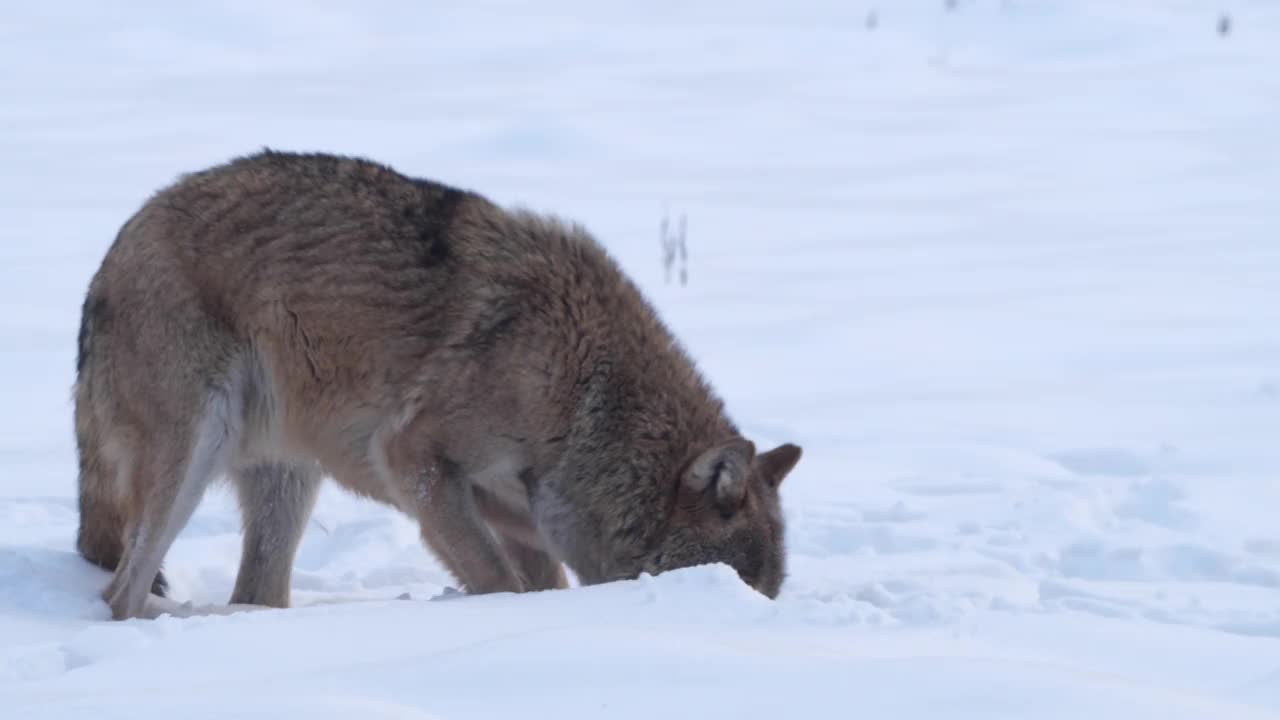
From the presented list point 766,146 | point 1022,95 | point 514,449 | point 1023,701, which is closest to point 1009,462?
point 514,449

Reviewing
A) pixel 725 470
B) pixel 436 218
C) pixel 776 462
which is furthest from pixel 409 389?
pixel 776 462

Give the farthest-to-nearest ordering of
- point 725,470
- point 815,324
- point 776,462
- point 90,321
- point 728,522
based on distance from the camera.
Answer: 1. point 815,324
2. point 90,321
3. point 776,462
4. point 728,522
5. point 725,470

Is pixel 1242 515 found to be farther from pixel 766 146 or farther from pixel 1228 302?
pixel 766 146

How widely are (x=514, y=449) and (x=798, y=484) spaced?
238cm

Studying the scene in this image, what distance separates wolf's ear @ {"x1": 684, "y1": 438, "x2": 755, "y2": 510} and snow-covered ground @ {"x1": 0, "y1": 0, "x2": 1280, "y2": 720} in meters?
0.49

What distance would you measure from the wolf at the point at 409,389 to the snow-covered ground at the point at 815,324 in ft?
1.53

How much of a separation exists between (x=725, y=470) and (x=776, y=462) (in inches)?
12.1

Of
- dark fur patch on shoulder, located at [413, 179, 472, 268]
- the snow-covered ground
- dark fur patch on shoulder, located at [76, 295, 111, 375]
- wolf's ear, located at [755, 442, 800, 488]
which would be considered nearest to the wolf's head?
wolf's ear, located at [755, 442, 800, 488]

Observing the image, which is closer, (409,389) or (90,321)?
(409,389)

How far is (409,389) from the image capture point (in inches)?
227

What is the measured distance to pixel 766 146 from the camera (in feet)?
55.3

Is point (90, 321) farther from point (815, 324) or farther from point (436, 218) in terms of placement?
point (815, 324)

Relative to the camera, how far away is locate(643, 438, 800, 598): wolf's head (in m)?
5.54

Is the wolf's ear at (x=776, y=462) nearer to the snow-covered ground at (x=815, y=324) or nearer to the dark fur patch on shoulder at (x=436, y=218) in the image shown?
the snow-covered ground at (x=815, y=324)
